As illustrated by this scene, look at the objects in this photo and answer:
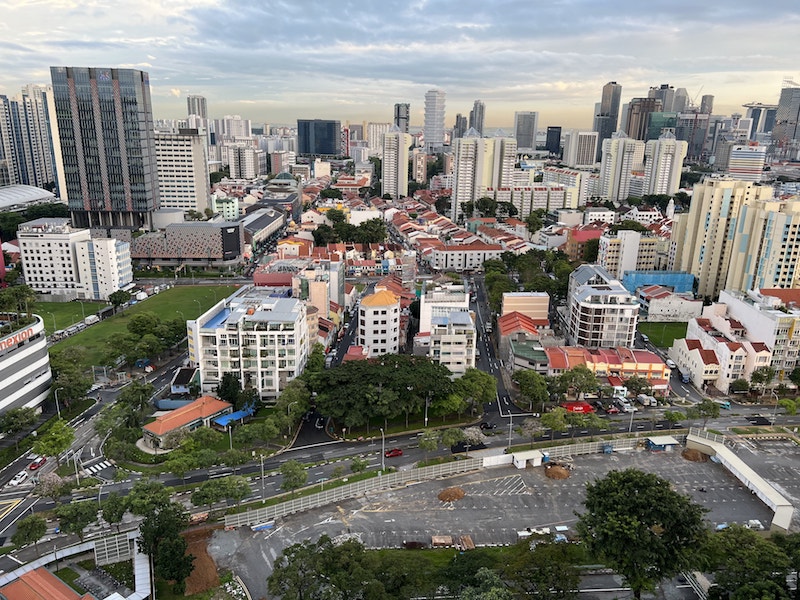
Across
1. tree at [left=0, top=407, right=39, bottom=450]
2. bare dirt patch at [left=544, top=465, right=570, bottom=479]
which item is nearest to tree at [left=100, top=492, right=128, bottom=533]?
tree at [left=0, top=407, right=39, bottom=450]

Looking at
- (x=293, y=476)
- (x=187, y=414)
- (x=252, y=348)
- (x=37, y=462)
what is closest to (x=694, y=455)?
(x=293, y=476)

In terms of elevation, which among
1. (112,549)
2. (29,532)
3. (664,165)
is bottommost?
(112,549)

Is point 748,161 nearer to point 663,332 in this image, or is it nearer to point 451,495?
point 663,332

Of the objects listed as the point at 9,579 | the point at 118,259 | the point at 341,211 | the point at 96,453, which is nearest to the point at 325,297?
the point at 96,453

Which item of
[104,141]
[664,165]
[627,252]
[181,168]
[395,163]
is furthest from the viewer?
[395,163]

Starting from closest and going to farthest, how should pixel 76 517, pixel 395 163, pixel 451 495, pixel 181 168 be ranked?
pixel 76 517 → pixel 451 495 → pixel 181 168 → pixel 395 163

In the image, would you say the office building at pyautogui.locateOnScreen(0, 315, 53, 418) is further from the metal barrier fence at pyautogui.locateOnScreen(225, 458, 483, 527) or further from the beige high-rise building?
the beige high-rise building

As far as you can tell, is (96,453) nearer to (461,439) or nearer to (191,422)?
(191,422)
